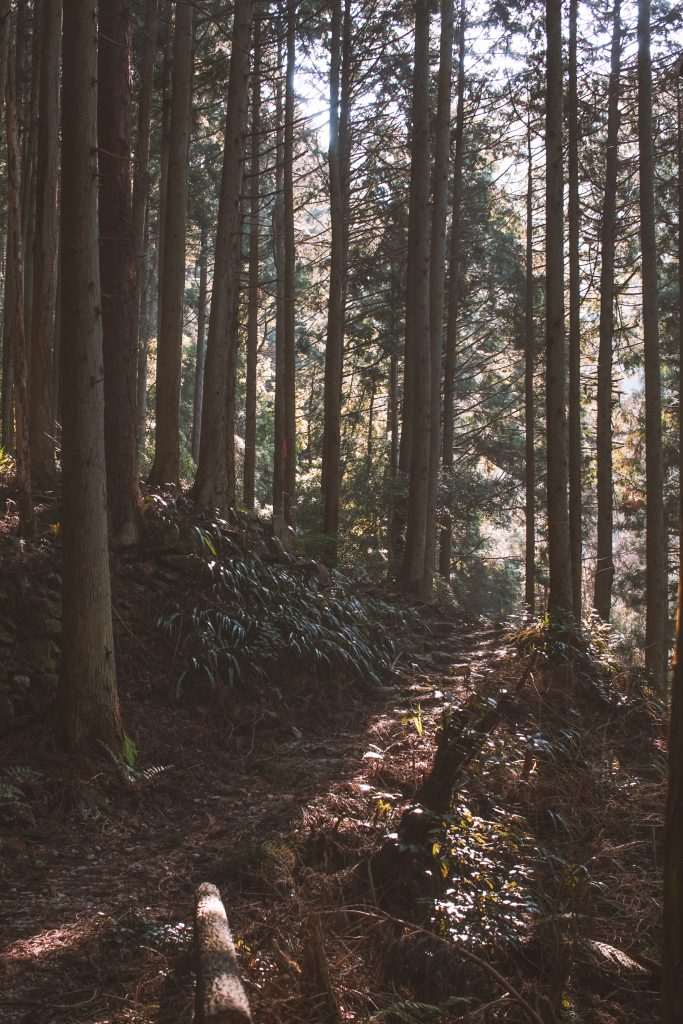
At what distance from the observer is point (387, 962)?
3.48m

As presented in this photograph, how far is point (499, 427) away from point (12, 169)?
18.7m

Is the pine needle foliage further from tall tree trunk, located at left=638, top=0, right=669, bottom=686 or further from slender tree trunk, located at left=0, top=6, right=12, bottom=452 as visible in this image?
tall tree trunk, located at left=638, top=0, right=669, bottom=686

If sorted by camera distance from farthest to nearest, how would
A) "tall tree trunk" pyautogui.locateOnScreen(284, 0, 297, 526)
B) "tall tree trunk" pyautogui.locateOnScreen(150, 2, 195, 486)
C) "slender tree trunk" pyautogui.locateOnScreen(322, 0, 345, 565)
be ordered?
"slender tree trunk" pyautogui.locateOnScreen(322, 0, 345, 565)
"tall tree trunk" pyautogui.locateOnScreen(284, 0, 297, 526)
"tall tree trunk" pyautogui.locateOnScreen(150, 2, 195, 486)

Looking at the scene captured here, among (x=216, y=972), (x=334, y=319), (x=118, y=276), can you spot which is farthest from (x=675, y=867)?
(x=334, y=319)

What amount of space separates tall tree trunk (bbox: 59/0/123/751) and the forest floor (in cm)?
41

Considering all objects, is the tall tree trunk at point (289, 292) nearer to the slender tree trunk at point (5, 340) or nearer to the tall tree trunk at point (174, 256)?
the tall tree trunk at point (174, 256)

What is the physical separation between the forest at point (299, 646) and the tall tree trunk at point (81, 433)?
0.07 feet

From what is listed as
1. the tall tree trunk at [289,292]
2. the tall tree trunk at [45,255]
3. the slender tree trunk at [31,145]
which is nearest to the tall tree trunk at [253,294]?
the tall tree trunk at [289,292]

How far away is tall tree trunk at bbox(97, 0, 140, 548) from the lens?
25.6ft

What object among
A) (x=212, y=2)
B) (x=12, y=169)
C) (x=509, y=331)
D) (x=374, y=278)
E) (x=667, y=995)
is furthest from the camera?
(x=509, y=331)

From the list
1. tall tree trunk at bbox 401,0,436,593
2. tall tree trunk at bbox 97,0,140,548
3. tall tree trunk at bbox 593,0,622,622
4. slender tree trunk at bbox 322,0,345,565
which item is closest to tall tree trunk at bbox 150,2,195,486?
tall tree trunk at bbox 97,0,140,548

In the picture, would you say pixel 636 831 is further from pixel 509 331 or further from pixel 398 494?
pixel 509 331

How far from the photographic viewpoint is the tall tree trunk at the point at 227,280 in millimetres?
9812

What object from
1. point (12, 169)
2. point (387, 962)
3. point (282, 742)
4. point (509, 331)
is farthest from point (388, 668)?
point (509, 331)
